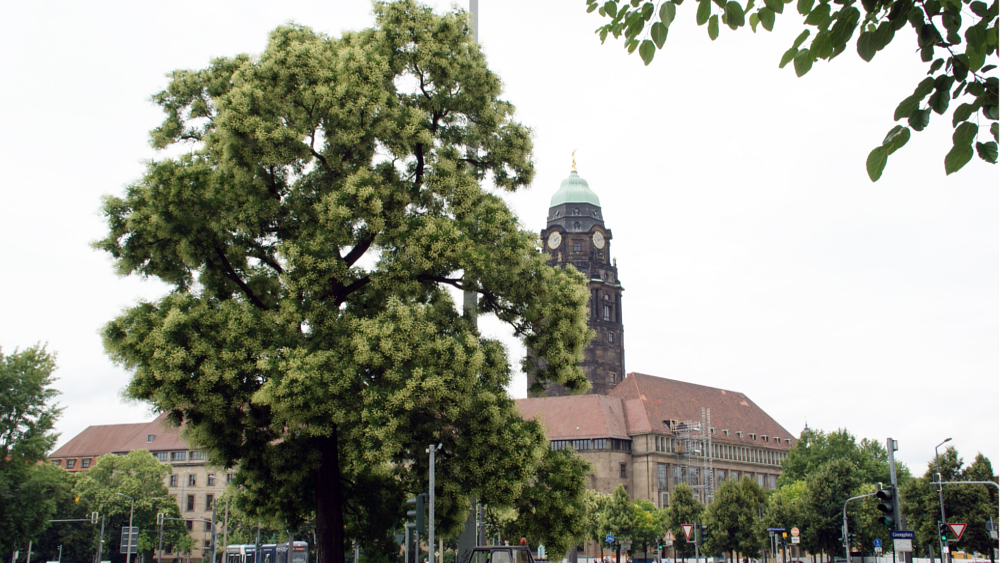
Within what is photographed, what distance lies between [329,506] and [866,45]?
54.7 ft

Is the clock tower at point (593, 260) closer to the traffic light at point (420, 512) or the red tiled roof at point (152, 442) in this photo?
the red tiled roof at point (152, 442)

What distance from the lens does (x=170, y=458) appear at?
354ft

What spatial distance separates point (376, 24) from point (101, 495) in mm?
70566

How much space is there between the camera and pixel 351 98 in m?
18.1

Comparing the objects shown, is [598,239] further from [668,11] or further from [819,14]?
[819,14]

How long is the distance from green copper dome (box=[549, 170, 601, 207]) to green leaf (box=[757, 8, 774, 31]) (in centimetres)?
10855

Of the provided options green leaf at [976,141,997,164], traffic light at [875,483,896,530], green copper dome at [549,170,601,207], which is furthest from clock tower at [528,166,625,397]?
green leaf at [976,141,997,164]

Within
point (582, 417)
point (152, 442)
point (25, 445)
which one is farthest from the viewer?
point (152, 442)

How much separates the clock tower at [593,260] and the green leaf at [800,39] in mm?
104520

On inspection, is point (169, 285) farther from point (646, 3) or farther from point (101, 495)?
point (101, 495)

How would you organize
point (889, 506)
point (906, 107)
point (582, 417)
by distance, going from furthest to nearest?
point (582, 417) < point (889, 506) < point (906, 107)

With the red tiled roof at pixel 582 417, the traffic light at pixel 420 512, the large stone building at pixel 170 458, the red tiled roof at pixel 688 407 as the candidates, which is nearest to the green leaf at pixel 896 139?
the traffic light at pixel 420 512

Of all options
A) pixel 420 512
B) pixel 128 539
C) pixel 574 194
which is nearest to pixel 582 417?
pixel 574 194

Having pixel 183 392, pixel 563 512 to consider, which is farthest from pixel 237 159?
pixel 563 512
